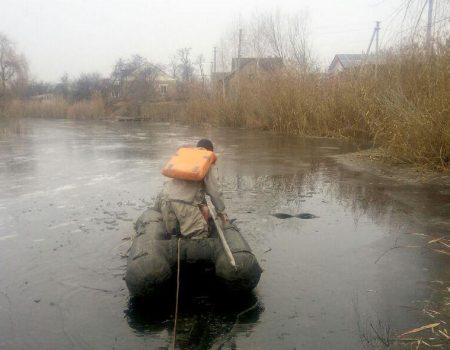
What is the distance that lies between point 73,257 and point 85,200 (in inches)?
120

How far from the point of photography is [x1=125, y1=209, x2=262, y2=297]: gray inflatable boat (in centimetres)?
404

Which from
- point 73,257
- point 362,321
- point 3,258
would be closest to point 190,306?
point 362,321

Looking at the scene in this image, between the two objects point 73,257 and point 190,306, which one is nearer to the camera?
point 190,306

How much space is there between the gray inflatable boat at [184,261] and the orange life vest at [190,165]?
62 cm

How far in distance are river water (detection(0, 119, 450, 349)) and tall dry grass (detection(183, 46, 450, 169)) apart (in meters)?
1.74

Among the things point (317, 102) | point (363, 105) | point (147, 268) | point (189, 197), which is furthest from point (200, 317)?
point (317, 102)

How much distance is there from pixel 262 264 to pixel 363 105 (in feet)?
45.2

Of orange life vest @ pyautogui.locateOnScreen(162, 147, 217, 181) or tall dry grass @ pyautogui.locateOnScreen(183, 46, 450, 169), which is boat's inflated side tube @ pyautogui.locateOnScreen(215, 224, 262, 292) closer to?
orange life vest @ pyautogui.locateOnScreen(162, 147, 217, 181)

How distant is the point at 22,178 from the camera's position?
10.8 meters

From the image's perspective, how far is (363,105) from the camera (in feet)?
57.9

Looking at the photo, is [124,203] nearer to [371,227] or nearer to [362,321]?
[371,227]

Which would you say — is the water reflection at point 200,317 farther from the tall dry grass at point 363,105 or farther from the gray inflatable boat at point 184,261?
the tall dry grass at point 363,105

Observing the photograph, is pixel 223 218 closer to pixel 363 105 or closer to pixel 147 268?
pixel 147 268

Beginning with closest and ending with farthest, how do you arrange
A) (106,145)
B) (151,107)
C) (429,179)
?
(429,179)
(106,145)
(151,107)
